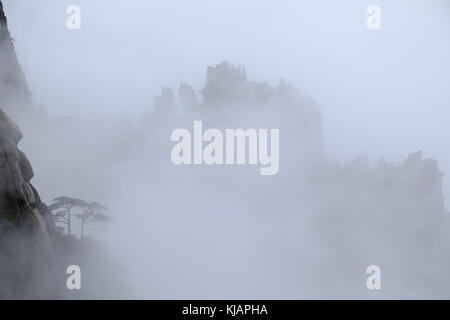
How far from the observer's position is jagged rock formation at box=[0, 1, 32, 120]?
2229 centimetres

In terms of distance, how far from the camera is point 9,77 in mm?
24406

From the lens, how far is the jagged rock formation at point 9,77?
22291 millimetres

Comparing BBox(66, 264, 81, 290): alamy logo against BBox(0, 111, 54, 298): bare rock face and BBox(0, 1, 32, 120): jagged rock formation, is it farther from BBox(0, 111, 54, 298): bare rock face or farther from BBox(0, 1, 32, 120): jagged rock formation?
BBox(0, 1, 32, 120): jagged rock formation

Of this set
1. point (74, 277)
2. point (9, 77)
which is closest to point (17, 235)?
point (74, 277)

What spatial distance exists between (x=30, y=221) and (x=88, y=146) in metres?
31.6

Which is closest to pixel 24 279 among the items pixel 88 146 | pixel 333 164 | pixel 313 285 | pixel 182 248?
pixel 182 248

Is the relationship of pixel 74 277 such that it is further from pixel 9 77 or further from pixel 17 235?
pixel 9 77

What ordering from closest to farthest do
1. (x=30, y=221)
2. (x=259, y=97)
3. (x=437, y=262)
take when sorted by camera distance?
(x=30, y=221), (x=437, y=262), (x=259, y=97)

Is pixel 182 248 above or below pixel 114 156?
below

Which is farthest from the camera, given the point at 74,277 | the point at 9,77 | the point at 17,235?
the point at 9,77

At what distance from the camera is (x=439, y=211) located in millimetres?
40094

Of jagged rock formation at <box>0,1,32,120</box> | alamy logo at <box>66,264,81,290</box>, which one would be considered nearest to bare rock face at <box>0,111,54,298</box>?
alamy logo at <box>66,264,81,290</box>

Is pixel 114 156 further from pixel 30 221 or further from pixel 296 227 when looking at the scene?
pixel 30 221
